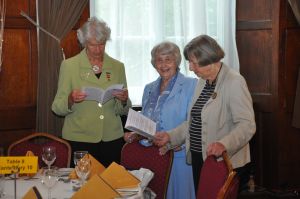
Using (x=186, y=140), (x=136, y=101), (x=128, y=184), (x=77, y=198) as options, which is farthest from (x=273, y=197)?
(x=77, y=198)

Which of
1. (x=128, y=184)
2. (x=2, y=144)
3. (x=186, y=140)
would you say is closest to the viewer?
(x=128, y=184)

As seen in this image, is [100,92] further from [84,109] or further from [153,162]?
[153,162]

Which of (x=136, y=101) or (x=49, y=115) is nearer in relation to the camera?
(x=49, y=115)

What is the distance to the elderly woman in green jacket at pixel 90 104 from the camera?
12.7ft

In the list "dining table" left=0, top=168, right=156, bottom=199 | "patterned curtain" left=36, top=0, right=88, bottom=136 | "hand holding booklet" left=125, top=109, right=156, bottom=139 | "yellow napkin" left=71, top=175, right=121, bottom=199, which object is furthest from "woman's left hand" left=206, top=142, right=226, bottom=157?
"patterned curtain" left=36, top=0, right=88, bottom=136

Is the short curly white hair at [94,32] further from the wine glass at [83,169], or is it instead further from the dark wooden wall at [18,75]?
the wine glass at [83,169]

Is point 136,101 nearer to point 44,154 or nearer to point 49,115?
point 49,115

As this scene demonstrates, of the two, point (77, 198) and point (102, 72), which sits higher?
point (102, 72)

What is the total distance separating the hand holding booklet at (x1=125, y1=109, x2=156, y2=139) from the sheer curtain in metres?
1.67

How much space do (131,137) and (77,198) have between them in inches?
51.9

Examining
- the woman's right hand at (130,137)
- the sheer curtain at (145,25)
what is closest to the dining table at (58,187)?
the woman's right hand at (130,137)

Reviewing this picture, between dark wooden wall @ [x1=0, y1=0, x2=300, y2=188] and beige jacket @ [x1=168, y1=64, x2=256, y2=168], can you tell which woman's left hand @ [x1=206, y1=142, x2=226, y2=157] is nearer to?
beige jacket @ [x1=168, y1=64, x2=256, y2=168]

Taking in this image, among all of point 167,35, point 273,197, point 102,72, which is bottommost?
point 273,197

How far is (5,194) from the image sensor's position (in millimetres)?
2686
